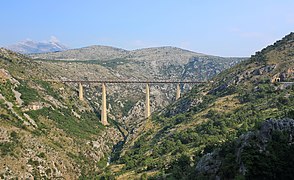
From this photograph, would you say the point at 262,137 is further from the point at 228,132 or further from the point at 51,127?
the point at 51,127

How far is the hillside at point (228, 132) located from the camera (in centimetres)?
3378

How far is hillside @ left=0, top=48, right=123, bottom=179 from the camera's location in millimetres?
79562

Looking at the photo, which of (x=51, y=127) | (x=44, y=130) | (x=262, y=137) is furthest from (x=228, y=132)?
(x=51, y=127)

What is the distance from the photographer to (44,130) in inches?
3984

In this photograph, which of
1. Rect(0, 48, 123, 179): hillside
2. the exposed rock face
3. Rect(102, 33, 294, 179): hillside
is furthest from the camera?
Rect(0, 48, 123, 179): hillside

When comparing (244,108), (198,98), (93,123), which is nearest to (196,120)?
(244,108)

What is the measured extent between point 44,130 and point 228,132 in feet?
177

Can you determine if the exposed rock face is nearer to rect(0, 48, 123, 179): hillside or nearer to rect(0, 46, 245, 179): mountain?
rect(0, 48, 123, 179): hillside

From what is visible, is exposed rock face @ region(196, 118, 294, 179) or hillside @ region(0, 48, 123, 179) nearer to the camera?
exposed rock face @ region(196, 118, 294, 179)

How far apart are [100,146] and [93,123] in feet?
62.0

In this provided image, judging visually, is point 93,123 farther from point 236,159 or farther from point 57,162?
point 236,159

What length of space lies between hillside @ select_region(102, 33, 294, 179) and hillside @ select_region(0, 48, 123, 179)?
528 inches

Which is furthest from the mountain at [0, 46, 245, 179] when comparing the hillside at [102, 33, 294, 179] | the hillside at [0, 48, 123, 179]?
the hillside at [102, 33, 294, 179]

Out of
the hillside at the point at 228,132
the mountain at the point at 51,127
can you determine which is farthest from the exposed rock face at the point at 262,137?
the mountain at the point at 51,127
